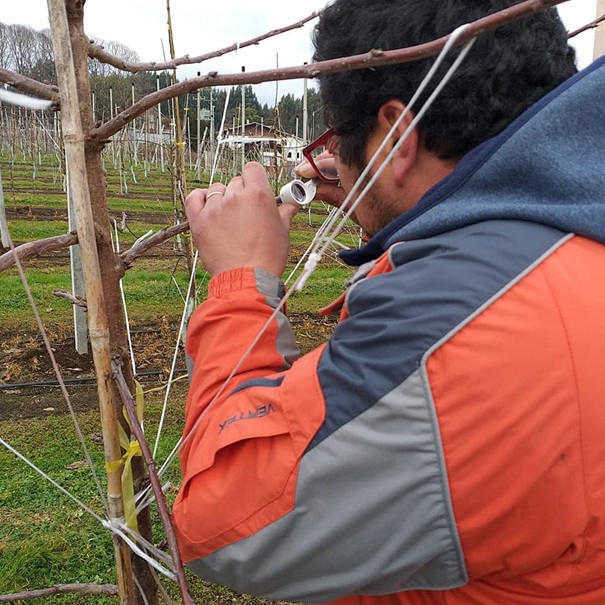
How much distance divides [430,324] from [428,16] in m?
0.46

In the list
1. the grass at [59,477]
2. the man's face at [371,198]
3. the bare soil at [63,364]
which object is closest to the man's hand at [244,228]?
the man's face at [371,198]

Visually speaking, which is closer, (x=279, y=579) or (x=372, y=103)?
(x=279, y=579)

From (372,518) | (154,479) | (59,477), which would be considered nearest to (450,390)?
(372,518)

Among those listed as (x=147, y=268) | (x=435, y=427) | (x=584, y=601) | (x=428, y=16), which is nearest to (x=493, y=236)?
(x=435, y=427)

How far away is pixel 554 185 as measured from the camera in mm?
703

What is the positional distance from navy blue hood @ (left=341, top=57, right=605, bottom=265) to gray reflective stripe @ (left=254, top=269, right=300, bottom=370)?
0.26 meters

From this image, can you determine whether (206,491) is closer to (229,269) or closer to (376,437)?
(376,437)

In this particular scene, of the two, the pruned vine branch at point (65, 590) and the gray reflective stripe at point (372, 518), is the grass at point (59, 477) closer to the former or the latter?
the pruned vine branch at point (65, 590)

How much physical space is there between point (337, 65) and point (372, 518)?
0.54 m

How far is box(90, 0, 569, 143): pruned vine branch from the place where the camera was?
0.57 metres

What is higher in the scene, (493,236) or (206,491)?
(493,236)

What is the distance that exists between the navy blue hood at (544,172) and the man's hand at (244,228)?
284 mm

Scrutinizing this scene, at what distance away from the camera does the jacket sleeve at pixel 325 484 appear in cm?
67

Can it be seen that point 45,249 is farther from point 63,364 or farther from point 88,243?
point 63,364
